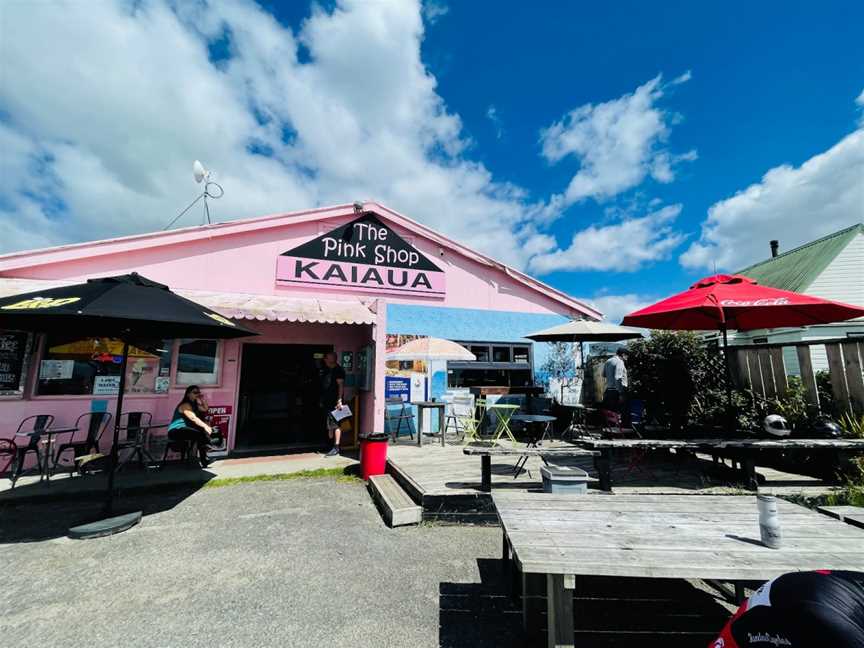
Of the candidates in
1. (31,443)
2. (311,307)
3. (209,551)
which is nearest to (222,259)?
(311,307)

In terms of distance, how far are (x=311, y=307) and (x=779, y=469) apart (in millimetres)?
8241

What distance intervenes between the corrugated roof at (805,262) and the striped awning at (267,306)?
18152 millimetres

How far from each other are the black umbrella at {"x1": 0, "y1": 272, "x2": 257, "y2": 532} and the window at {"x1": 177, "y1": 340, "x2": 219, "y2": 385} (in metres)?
2.18

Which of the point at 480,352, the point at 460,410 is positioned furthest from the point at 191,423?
the point at 480,352

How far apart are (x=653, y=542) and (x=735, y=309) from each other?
452cm

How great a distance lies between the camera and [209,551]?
3.72m

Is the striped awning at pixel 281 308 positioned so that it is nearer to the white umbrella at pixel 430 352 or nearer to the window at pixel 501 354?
the white umbrella at pixel 430 352

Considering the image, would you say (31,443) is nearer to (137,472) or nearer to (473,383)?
(137,472)

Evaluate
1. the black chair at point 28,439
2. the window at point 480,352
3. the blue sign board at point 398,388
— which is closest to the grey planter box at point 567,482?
the blue sign board at point 398,388

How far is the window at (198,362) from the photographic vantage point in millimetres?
7395

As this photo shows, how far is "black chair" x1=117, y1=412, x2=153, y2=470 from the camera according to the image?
6.33m

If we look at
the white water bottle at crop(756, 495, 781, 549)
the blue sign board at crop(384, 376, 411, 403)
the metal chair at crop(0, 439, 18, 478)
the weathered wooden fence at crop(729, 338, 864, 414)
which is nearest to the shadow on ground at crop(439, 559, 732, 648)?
the white water bottle at crop(756, 495, 781, 549)

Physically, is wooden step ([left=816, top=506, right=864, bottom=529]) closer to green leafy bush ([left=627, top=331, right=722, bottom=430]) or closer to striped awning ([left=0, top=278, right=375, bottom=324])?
green leafy bush ([left=627, top=331, right=722, bottom=430])

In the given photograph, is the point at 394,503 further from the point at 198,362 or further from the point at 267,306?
the point at 198,362
